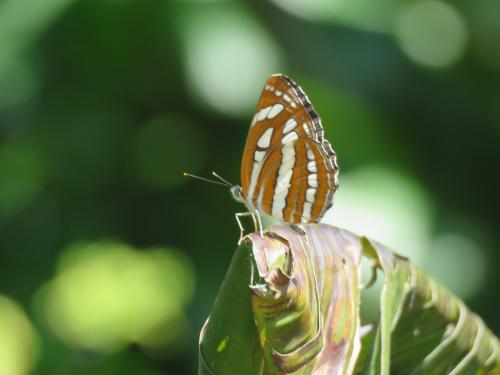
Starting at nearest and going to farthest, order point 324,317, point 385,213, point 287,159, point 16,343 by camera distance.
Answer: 1. point 324,317
2. point 287,159
3. point 16,343
4. point 385,213

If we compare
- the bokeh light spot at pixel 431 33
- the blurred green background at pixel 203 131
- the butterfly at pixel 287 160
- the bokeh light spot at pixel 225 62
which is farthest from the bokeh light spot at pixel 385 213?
the butterfly at pixel 287 160

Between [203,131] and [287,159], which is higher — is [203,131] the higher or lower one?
the lower one

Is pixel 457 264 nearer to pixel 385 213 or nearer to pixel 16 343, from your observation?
pixel 385 213

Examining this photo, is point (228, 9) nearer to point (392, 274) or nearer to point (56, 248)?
point (56, 248)

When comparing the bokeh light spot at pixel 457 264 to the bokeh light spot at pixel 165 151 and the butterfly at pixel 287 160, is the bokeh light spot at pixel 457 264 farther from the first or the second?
the butterfly at pixel 287 160

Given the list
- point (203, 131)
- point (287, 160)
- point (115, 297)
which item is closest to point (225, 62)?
point (203, 131)

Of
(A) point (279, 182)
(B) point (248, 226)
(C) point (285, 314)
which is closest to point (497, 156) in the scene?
(B) point (248, 226)

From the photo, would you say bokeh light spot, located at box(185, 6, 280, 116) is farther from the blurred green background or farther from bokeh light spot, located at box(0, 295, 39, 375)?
bokeh light spot, located at box(0, 295, 39, 375)
